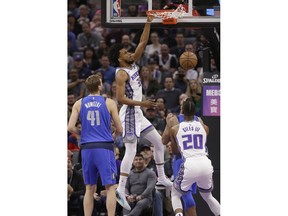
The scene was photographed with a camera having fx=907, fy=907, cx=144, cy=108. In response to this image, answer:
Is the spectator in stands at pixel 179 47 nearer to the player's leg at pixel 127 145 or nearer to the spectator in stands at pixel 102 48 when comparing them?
the spectator in stands at pixel 102 48

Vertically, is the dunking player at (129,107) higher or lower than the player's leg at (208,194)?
higher

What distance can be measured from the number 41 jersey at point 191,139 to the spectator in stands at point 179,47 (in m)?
7.45

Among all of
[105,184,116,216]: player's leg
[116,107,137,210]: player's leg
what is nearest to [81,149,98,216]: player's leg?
[105,184,116,216]: player's leg

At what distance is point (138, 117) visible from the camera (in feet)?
42.5

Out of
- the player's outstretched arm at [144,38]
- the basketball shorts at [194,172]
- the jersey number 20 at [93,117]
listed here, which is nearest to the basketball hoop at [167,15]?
the player's outstretched arm at [144,38]

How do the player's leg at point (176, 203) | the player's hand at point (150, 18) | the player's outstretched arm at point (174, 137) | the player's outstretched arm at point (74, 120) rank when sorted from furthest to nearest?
the player's hand at point (150, 18)
the player's leg at point (176, 203)
the player's outstretched arm at point (174, 137)
the player's outstretched arm at point (74, 120)

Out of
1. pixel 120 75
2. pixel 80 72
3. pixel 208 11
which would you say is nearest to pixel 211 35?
pixel 208 11

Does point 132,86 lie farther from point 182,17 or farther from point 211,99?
point 211,99

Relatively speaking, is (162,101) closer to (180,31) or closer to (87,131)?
(180,31)

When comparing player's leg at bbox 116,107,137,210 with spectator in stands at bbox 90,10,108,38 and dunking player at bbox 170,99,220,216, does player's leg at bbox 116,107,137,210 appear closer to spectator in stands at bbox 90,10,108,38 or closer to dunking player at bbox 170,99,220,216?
dunking player at bbox 170,99,220,216

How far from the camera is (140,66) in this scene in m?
19.4

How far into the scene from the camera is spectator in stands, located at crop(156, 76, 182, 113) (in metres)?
17.5

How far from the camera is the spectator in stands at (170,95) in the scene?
1755cm

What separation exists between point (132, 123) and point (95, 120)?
1.21 meters
